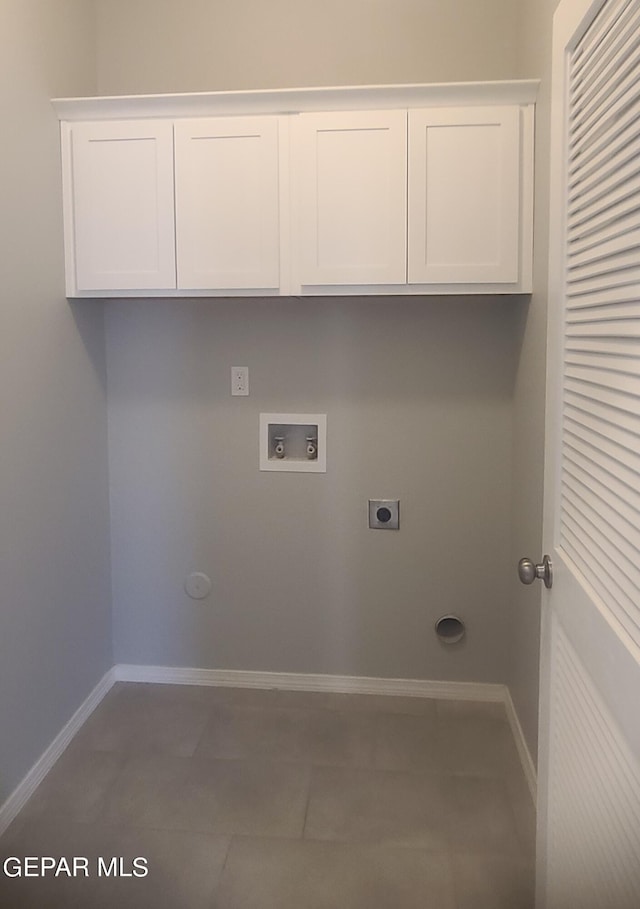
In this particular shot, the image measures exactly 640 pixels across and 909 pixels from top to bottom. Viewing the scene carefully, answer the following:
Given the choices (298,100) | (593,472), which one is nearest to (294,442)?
(298,100)

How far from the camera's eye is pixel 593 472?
1233mm

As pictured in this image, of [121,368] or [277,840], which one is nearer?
[277,840]

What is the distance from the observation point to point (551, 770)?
153 centimetres

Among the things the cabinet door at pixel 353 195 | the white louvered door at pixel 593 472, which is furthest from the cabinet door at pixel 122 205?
the white louvered door at pixel 593 472

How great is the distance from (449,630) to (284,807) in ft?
3.10

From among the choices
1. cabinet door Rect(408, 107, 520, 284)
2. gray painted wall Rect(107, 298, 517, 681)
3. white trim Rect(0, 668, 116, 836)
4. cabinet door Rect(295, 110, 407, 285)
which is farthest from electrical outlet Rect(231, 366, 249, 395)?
white trim Rect(0, 668, 116, 836)

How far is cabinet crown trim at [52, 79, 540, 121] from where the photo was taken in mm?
2248

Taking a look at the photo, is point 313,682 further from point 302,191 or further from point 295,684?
point 302,191

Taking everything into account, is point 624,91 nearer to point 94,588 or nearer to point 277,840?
point 277,840

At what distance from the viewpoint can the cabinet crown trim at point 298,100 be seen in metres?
2.25

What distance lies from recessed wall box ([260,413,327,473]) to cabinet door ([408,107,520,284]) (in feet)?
2.52

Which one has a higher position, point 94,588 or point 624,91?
point 624,91

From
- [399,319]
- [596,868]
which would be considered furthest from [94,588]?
[596,868]

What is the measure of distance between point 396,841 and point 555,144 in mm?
1809
